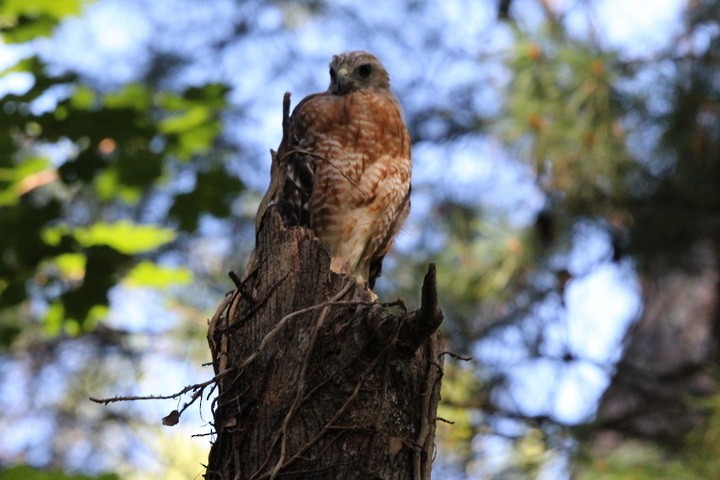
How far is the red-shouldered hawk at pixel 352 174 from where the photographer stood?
4438mm

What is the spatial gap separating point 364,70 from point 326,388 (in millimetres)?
2900

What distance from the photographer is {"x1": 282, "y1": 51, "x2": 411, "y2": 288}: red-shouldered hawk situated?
4.44m

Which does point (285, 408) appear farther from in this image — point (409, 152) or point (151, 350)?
point (151, 350)

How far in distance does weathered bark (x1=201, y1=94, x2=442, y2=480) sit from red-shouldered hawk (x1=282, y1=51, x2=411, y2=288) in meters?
1.59

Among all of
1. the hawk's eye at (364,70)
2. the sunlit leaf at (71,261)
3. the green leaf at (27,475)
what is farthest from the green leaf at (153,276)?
the green leaf at (27,475)

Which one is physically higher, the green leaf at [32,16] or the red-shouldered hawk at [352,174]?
the green leaf at [32,16]

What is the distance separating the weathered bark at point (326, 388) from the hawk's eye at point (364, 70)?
2.57m

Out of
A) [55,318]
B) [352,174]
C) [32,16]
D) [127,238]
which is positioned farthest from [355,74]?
[55,318]

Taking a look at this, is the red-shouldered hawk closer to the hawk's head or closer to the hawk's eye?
the hawk's head

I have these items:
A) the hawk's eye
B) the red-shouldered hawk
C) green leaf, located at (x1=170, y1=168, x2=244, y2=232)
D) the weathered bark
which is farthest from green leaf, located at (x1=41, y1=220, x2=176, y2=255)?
the weathered bark

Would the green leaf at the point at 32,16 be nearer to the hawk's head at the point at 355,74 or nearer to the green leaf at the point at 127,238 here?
the green leaf at the point at 127,238

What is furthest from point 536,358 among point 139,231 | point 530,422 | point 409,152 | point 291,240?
point 291,240

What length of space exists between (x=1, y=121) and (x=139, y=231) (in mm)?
808

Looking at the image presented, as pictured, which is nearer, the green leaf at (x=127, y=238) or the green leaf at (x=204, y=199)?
the green leaf at (x=127, y=238)
